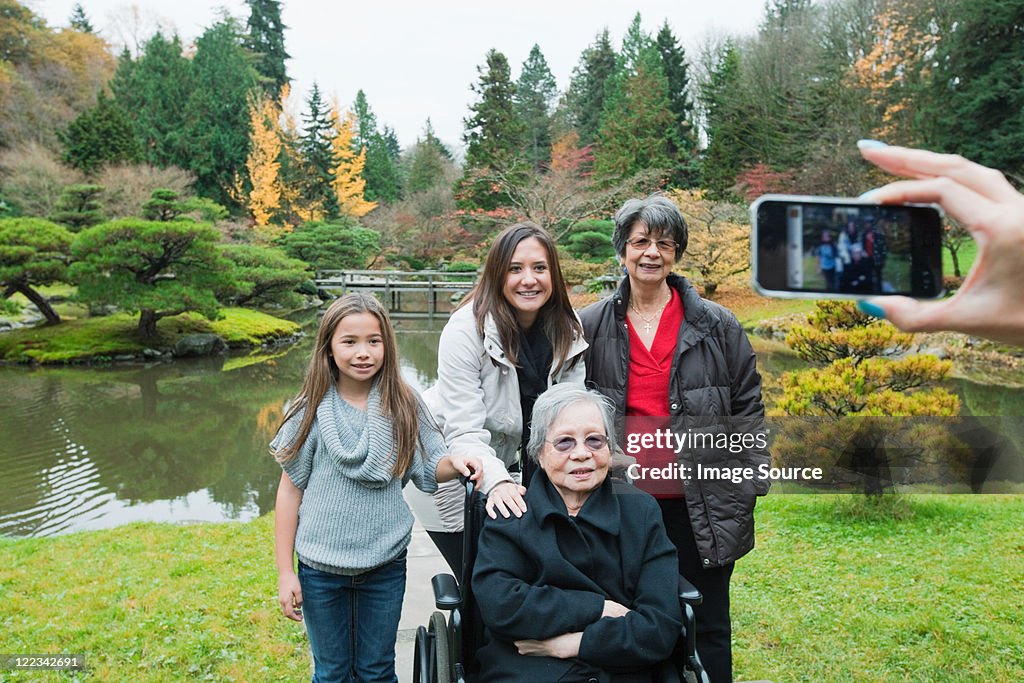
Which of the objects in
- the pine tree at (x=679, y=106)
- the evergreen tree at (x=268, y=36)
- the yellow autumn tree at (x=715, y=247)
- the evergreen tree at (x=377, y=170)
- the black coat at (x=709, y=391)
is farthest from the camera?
the evergreen tree at (x=268, y=36)

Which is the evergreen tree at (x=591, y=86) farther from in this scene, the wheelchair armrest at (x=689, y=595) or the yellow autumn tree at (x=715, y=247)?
the wheelchair armrest at (x=689, y=595)

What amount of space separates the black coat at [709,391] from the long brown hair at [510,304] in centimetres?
11

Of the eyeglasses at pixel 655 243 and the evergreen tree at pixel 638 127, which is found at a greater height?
the evergreen tree at pixel 638 127

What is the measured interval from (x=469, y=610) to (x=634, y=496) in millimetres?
432

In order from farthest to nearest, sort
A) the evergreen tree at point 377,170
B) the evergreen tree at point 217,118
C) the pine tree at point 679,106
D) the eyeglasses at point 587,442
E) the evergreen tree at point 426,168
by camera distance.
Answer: the evergreen tree at point 377,170, the evergreen tree at point 426,168, the evergreen tree at point 217,118, the pine tree at point 679,106, the eyeglasses at point 587,442

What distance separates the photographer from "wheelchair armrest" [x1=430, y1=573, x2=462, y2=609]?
4.87 feet

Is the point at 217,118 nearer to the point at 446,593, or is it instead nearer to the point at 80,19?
the point at 80,19

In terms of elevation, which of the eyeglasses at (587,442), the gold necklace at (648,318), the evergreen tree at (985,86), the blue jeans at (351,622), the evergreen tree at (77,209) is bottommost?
the blue jeans at (351,622)

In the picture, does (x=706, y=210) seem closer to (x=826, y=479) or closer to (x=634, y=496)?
(x=826, y=479)

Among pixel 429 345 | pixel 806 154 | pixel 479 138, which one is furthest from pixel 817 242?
pixel 479 138

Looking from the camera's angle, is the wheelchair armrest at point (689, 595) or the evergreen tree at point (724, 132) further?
the evergreen tree at point (724, 132)

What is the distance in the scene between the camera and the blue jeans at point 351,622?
1.71 m

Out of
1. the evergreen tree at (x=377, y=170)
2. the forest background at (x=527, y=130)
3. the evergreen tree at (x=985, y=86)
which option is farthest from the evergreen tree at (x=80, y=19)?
the evergreen tree at (x=985, y=86)

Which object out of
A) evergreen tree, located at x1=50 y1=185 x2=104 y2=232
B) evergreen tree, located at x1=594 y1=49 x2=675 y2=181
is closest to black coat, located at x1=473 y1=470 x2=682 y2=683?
evergreen tree, located at x1=50 y1=185 x2=104 y2=232
